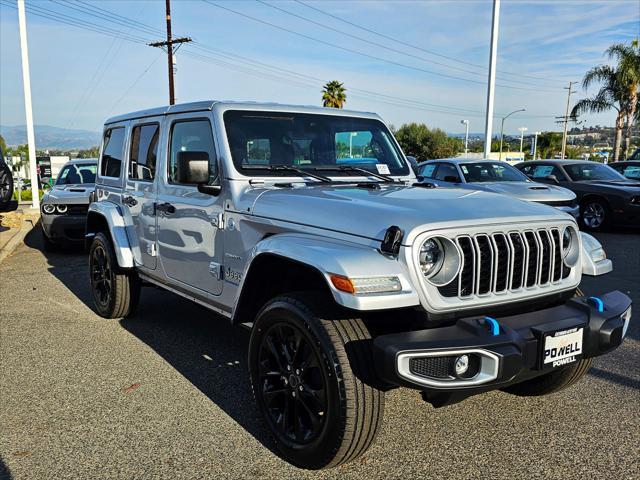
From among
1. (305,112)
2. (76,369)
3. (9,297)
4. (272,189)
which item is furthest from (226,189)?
(9,297)

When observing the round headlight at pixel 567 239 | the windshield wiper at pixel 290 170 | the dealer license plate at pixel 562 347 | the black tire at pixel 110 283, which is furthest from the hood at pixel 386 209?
the black tire at pixel 110 283

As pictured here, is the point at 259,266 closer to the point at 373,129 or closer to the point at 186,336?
the point at 373,129

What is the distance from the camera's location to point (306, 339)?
9.37ft

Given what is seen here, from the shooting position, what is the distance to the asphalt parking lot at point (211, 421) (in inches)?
119

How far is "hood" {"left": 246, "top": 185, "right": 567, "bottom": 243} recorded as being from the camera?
2.84 meters

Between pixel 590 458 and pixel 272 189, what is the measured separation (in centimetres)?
234

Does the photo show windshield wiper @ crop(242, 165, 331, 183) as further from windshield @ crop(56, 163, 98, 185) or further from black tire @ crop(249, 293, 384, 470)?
windshield @ crop(56, 163, 98, 185)

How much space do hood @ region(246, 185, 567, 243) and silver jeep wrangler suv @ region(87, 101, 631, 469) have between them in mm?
11

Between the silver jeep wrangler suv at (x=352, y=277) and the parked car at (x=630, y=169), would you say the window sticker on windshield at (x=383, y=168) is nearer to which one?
the silver jeep wrangler suv at (x=352, y=277)

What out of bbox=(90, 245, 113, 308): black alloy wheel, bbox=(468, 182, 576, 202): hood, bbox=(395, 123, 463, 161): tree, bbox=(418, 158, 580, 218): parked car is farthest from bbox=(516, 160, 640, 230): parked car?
bbox=(395, 123, 463, 161): tree

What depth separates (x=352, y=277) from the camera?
103 inches

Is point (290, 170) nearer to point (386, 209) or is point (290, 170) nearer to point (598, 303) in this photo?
point (386, 209)

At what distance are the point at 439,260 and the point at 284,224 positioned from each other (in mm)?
918

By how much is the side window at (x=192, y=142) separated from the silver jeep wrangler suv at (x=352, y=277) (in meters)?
0.02
